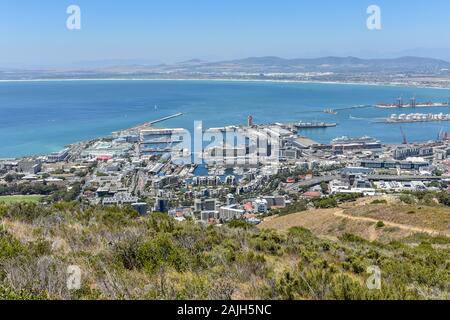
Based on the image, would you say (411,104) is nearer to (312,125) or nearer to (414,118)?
(414,118)

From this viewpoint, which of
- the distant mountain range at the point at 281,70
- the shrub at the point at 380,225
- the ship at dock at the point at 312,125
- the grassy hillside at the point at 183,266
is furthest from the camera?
the distant mountain range at the point at 281,70

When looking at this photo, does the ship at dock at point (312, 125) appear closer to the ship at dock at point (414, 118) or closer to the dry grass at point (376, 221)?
the ship at dock at point (414, 118)

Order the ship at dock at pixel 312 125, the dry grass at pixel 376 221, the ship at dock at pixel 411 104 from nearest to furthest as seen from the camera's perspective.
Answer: the dry grass at pixel 376 221, the ship at dock at pixel 312 125, the ship at dock at pixel 411 104

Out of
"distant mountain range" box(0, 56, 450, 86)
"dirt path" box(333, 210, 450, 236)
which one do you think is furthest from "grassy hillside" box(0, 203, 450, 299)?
"distant mountain range" box(0, 56, 450, 86)

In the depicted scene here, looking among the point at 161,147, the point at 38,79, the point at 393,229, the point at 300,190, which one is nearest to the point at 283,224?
the point at 393,229

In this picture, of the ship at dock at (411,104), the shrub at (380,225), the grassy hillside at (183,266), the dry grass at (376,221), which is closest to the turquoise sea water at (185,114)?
the ship at dock at (411,104)

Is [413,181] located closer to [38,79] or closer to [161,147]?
[161,147]

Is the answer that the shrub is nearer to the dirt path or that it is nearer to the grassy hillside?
the dirt path
